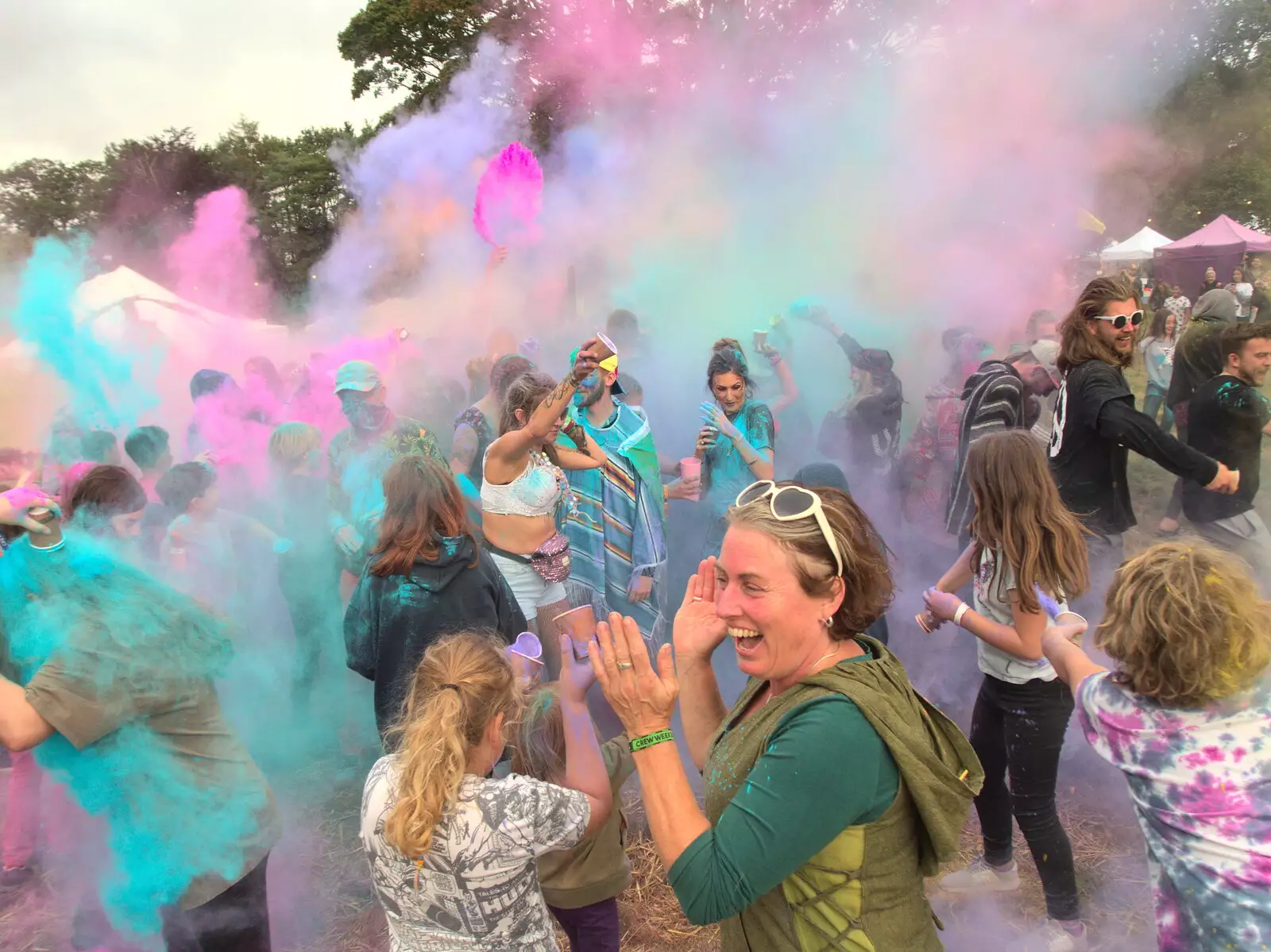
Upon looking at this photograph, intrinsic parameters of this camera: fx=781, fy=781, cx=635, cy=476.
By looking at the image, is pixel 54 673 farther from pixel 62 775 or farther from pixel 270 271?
pixel 270 271

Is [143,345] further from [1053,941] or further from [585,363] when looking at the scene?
[1053,941]

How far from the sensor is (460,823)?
148cm

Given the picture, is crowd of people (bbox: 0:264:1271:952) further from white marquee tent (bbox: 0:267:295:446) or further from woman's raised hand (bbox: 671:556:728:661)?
white marquee tent (bbox: 0:267:295:446)

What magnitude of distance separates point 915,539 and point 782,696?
3.96 m

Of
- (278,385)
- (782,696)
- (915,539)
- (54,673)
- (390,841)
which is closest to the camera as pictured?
(782,696)

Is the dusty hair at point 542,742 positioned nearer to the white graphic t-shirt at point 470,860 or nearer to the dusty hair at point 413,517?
the white graphic t-shirt at point 470,860

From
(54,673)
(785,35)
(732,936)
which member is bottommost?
(732,936)

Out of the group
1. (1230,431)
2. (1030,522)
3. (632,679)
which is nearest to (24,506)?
(632,679)

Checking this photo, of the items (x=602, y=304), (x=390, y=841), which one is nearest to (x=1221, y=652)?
(x=390, y=841)

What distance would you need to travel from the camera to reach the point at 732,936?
4.59 ft

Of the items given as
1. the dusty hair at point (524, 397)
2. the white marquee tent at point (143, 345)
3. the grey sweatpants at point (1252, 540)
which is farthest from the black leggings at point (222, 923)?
the grey sweatpants at point (1252, 540)

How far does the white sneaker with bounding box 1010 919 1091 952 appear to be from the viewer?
2.42m

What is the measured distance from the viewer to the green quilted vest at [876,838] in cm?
122

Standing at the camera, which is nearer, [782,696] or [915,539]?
[782,696]
